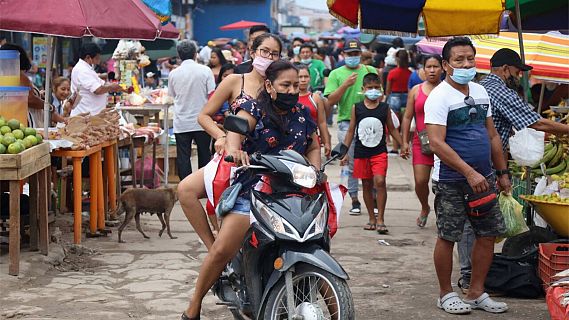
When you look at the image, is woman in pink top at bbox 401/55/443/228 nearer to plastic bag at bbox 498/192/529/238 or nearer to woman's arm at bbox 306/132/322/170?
plastic bag at bbox 498/192/529/238

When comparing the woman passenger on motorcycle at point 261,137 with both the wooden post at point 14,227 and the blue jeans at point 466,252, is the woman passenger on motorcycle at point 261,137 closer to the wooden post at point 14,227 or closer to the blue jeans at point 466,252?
the blue jeans at point 466,252

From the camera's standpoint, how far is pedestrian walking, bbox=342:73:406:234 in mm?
10523

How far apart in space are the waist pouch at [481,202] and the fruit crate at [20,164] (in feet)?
11.6

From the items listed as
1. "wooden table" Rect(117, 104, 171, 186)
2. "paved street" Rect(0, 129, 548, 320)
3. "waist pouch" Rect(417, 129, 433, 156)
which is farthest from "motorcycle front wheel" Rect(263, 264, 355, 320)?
"wooden table" Rect(117, 104, 171, 186)

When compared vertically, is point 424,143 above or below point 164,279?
above

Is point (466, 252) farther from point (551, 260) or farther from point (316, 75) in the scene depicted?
point (316, 75)

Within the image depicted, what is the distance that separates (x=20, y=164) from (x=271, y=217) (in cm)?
317

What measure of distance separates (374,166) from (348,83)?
120 centimetres

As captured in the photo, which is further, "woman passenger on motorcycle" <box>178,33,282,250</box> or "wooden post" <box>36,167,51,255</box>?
"wooden post" <box>36,167,51,255</box>

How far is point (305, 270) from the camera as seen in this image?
16.6 ft

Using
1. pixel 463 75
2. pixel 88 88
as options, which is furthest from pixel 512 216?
pixel 88 88

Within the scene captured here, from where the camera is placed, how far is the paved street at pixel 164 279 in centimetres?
680

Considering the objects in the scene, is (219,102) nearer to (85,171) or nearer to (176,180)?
(85,171)

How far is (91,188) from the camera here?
31.8ft
